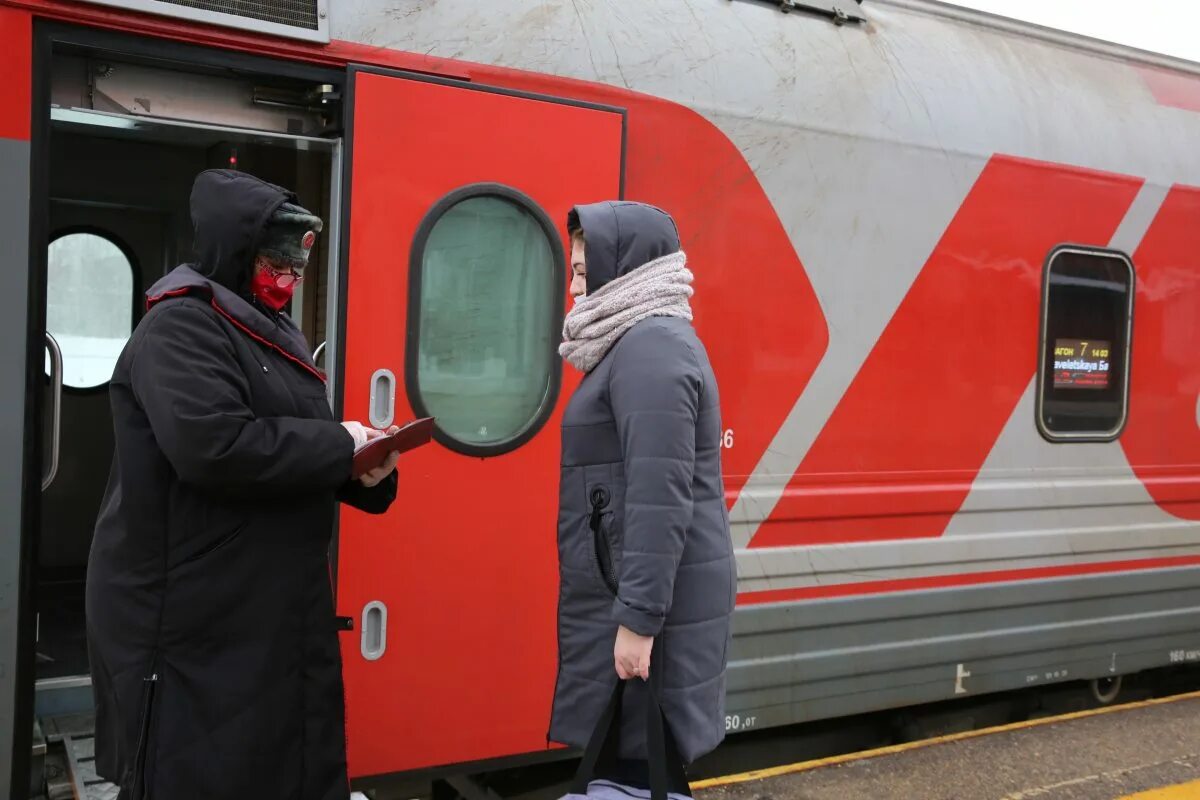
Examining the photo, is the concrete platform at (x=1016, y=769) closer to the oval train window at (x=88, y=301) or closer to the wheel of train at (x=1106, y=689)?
the wheel of train at (x=1106, y=689)

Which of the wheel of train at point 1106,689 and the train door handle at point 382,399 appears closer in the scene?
the train door handle at point 382,399

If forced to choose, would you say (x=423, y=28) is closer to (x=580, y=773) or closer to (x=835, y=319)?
(x=835, y=319)

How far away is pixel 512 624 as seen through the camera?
137 inches

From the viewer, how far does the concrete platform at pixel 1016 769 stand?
3.89 m

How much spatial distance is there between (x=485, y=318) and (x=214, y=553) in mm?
1437

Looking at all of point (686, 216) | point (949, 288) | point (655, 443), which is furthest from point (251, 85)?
point (949, 288)

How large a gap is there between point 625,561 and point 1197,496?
406 centimetres

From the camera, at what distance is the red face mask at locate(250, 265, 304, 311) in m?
2.33

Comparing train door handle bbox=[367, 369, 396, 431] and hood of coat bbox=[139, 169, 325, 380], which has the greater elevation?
hood of coat bbox=[139, 169, 325, 380]

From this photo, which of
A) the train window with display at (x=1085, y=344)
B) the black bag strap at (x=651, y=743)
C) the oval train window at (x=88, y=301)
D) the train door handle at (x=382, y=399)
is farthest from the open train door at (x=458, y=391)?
the oval train window at (x=88, y=301)

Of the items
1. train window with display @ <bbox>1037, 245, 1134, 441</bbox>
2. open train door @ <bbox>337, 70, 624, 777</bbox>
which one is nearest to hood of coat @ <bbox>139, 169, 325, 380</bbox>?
open train door @ <bbox>337, 70, 624, 777</bbox>

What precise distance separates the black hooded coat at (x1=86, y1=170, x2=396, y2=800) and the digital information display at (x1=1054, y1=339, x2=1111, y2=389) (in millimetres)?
3456

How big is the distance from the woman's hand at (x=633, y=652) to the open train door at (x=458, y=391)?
1159 mm

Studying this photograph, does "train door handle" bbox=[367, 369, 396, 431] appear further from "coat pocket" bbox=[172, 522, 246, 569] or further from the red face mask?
"coat pocket" bbox=[172, 522, 246, 569]
